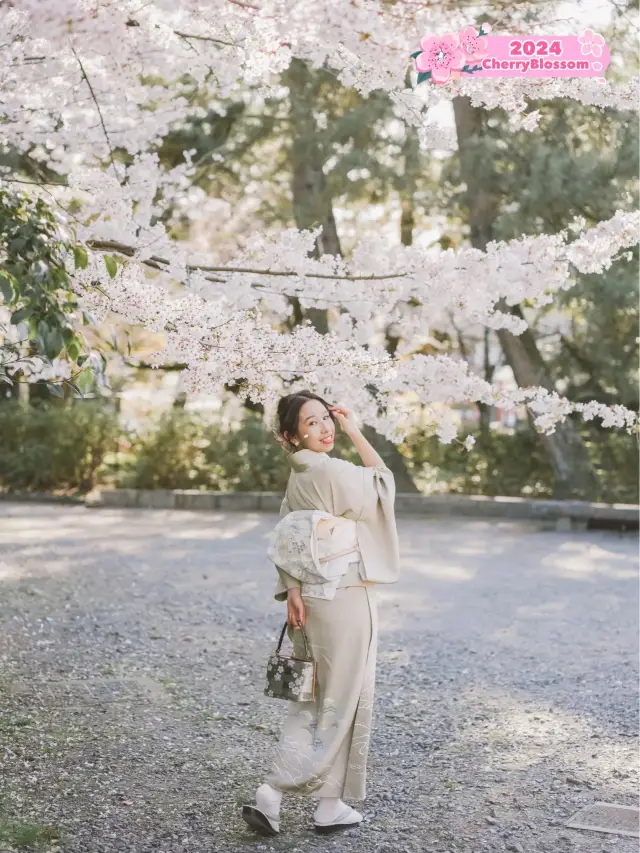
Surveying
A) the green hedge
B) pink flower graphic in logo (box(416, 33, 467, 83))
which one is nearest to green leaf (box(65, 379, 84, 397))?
pink flower graphic in logo (box(416, 33, 467, 83))

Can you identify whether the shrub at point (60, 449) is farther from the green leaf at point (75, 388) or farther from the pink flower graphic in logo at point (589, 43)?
the green leaf at point (75, 388)

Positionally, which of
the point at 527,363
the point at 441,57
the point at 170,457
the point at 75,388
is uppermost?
the point at 441,57

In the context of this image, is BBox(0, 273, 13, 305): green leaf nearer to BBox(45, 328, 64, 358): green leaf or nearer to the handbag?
BBox(45, 328, 64, 358): green leaf

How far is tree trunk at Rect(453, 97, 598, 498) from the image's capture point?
37.9ft

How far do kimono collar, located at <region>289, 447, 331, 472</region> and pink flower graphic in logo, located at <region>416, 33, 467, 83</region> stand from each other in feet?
6.25

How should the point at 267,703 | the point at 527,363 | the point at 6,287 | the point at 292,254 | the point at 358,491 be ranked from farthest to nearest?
the point at 527,363
the point at 267,703
the point at 292,254
the point at 358,491
the point at 6,287

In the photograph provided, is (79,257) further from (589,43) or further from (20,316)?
(589,43)

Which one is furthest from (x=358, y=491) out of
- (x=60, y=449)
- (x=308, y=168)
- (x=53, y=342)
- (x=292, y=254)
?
(x=60, y=449)

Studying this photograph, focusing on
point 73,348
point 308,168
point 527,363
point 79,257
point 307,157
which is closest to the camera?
point 73,348

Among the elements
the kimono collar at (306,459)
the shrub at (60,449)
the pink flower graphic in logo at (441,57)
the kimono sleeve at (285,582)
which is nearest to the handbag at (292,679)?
the kimono sleeve at (285,582)

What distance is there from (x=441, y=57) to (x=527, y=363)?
25.7ft

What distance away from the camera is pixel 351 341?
4590 mm

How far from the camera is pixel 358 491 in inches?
134

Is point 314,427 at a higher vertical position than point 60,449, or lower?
higher
